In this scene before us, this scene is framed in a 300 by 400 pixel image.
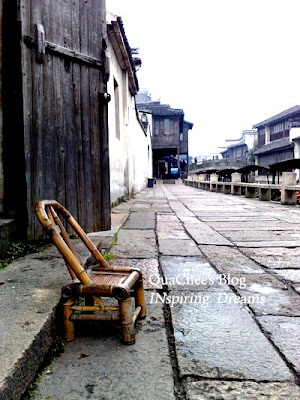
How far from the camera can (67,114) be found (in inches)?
112

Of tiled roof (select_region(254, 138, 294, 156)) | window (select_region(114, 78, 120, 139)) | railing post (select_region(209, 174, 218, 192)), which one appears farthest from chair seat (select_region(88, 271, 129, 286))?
tiled roof (select_region(254, 138, 294, 156))

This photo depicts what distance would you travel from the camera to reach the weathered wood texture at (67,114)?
2.55 metres

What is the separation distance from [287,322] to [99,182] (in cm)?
214

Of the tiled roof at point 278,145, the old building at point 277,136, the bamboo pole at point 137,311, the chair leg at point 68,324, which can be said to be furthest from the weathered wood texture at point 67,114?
the tiled roof at point 278,145

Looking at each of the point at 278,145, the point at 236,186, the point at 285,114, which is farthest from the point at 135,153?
the point at 285,114

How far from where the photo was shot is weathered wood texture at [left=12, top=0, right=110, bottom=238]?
255cm

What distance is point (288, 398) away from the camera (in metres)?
1.04

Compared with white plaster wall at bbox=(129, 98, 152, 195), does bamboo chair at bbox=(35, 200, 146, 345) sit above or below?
below

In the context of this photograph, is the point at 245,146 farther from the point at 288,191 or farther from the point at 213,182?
the point at 288,191

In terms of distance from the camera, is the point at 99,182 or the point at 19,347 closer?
the point at 19,347

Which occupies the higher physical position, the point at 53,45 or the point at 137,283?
the point at 53,45

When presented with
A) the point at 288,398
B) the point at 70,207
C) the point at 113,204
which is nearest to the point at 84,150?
the point at 70,207

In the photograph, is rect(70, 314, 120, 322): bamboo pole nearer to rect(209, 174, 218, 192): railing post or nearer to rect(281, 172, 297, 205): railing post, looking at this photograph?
rect(281, 172, 297, 205): railing post

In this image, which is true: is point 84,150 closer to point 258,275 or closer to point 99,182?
point 99,182
